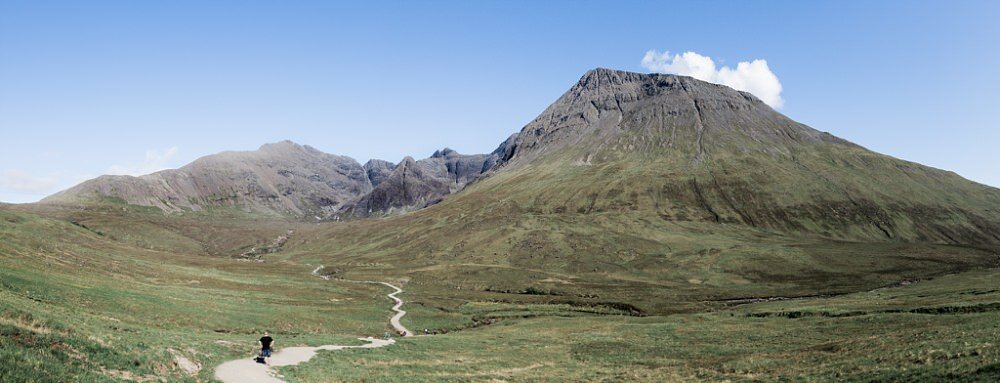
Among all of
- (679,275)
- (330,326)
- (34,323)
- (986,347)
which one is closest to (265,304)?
(330,326)

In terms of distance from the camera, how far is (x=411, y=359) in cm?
4625

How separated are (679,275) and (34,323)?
16987cm

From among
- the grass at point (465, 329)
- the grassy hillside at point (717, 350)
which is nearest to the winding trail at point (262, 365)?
the grass at point (465, 329)

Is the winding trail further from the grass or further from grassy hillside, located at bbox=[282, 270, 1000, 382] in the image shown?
grassy hillside, located at bbox=[282, 270, 1000, 382]

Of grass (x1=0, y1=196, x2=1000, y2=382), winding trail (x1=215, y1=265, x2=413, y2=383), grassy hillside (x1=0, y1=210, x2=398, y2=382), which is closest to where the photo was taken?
grassy hillside (x1=0, y1=210, x2=398, y2=382)

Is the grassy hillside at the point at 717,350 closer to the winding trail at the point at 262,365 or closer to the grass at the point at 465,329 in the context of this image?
the grass at the point at 465,329

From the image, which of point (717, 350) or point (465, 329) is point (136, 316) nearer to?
point (465, 329)

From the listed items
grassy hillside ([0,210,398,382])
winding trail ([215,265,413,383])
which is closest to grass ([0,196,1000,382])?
grassy hillside ([0,210,398,382])

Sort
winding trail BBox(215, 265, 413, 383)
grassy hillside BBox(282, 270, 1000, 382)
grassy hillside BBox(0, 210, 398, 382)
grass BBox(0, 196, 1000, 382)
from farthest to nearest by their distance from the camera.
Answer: grassy hillside BBox(282, 270, 1000, 382)
winding trail BBox(215, 265, 413, 383)
grass BBox(0, 196, 1000, 382)
grassy hillside BBox(0, 210, 398, 382)

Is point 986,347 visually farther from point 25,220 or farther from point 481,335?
point 25,220

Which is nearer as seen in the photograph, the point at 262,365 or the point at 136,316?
the point at 262,365

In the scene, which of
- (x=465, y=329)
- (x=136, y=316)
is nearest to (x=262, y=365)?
(x=136, y=316)

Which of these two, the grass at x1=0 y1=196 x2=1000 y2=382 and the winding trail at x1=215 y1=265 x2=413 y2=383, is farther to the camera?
the winding trail at x1=215 y1=265 x2=413 y2=383

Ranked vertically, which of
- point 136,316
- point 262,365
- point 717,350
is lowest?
point 717,350
